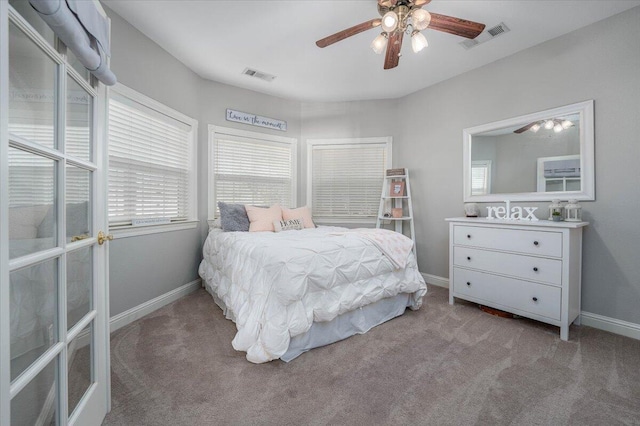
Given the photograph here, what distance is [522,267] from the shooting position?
2295 millimetres

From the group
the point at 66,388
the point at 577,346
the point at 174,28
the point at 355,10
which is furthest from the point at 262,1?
the point at 577,346

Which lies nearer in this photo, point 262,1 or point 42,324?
point 42,324

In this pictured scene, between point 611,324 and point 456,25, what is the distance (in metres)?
2.68

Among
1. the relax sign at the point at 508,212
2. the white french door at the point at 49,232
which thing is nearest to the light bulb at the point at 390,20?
the white french door at the point at 49,232

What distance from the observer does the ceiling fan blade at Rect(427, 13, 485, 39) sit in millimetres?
1770

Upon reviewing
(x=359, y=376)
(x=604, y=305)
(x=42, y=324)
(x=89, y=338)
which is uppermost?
(x=42, y=324)

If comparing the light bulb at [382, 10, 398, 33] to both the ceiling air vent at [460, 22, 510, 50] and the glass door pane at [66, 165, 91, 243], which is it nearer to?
the ceiling air vent at [460, 22, 510, 50]

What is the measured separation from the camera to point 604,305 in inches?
88.9

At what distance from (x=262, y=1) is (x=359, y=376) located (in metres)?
2.76

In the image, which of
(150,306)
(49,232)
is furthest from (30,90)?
(150,306)

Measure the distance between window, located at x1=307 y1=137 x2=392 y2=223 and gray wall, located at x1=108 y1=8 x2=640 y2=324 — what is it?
21 centimetres

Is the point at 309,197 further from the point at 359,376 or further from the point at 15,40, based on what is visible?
the point at 15,40

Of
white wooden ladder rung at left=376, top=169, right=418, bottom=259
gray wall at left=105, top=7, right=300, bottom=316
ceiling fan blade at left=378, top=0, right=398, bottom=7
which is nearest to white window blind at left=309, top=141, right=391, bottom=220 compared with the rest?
white wooden ladder rung at left=376, top=169, right=418, bottom=259

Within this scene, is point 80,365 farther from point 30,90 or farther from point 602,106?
point 602,106
